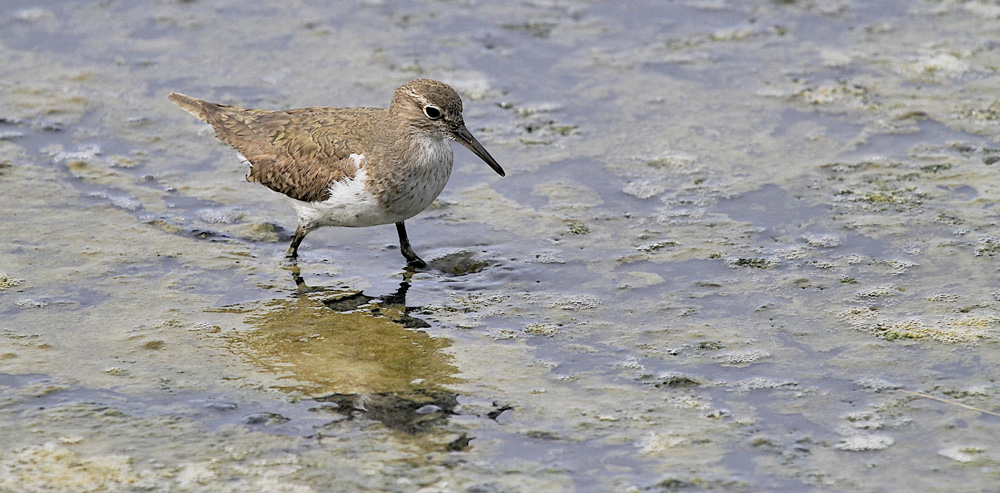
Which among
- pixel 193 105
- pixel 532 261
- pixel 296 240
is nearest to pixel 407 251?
pixel 296 240

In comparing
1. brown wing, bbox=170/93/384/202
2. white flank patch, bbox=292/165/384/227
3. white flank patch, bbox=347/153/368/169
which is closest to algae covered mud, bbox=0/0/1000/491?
white flank patch, bbox=292/165/384/227

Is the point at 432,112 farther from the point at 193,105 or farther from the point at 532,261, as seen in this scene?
the point at 193,105

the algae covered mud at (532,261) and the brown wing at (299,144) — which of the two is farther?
the brown wing at (299,144)

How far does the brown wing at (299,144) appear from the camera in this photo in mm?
6980

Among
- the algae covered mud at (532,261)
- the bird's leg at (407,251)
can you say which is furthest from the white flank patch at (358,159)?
the algae covered mud at (532,261)

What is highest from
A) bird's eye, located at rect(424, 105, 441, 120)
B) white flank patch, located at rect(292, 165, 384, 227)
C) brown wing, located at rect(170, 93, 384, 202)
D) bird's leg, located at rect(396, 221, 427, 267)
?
bird's eye, located at rect(424, 105, 441, 120)

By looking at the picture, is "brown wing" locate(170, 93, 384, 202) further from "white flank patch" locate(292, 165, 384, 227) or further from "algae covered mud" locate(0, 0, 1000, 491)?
"algae covered mud" locate(0, 0, 1000, 491)

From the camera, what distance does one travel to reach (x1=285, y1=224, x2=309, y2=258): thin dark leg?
725cm

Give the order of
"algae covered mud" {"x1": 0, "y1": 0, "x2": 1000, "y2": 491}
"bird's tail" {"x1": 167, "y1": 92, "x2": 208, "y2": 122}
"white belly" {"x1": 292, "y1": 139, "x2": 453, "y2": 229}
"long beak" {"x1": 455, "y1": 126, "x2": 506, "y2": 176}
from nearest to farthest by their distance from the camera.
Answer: "algae covered mud" {"x1": 0, "y1": 0, "x2": 1000, "y2": 491}, "white belly" {"x1": 292, "y1": 139, "x2": 453, "y2": 229}, "long beak" {"x1": 455, "y1": 126, "x2": 506, "y2": 176}, "bird's tail" {"x1": 167, "y1": 92, "x2": 208, "y2": 122}

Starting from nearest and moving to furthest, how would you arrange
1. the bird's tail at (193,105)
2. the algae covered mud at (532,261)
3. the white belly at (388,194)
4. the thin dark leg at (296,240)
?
1. the algae covered mud at (532,261)
2. the white belly at (388,194)
3. the thin dark leg at (296,240)
4. the bird's tail at (193,105)

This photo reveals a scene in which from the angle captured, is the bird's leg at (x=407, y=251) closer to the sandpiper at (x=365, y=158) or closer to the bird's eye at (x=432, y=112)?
the sandpiper at (x=365, y=158)

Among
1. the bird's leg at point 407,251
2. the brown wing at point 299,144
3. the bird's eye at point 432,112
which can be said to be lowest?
the bird's leg at point 407,251

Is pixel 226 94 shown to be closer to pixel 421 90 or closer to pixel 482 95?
pixel 482 95

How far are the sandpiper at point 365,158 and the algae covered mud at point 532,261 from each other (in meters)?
0.49
